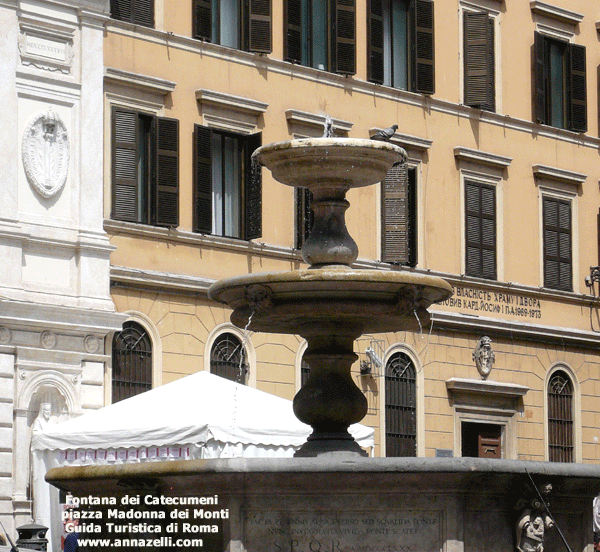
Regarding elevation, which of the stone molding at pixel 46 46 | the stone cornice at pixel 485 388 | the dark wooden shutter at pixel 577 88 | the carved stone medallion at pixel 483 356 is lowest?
the stone cornice at pixel 485 388

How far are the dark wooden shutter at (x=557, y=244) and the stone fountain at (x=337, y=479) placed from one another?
1668cm

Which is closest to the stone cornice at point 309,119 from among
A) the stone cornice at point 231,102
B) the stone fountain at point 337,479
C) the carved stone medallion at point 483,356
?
the stone cornice at point 231,102

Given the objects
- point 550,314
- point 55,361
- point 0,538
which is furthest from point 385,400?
point 0,538

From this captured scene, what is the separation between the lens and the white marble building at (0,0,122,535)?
20688 millimetres

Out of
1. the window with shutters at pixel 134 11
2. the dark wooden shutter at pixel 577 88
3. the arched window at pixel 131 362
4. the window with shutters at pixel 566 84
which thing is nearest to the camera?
the arched window at pixel 131 362

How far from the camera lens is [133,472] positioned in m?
11.4

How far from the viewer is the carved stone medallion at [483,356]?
27.4 metres

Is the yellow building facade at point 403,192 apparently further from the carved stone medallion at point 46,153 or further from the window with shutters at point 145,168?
the carved stone medallion at point 46,153

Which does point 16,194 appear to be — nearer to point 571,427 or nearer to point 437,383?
point 437,383

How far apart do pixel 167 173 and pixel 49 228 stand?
2.41 metres

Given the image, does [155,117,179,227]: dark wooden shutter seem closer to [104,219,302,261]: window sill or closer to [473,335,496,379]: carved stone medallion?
[104,219,302,261]: window sill

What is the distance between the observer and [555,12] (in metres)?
29.6

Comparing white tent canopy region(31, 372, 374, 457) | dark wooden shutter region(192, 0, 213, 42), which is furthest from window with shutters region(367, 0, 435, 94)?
white tent canopy region(31, 372, 374, 457)

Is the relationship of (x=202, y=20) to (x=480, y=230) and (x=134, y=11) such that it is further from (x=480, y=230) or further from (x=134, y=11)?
(x=480, y=230)
